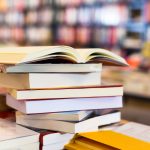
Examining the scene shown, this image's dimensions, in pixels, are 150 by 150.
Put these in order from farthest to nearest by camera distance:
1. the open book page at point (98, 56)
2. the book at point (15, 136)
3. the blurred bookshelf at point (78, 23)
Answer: the blurred bookshelf at point (78, 23) → the open book page at point (98, 56) → the book at point (15, 136)

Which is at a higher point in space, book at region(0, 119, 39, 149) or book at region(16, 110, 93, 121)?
book at region(16, 110, 93, 121)

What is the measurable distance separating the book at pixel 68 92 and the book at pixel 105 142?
0.10m

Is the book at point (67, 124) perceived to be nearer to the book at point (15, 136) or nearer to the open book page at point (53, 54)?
the book at point (15, 136)

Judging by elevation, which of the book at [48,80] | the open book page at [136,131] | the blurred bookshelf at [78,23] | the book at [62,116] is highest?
the blurred bookshelf at [78,23]

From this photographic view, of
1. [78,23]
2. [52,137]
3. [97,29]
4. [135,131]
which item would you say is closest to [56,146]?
[52,137]

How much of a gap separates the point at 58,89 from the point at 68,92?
0.09 feet

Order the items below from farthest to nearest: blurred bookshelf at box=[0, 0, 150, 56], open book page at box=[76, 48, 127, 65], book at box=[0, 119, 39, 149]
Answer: blurred bookshelf at box=[0, 0, 150, 56] → open book page at box=[76, 48, 127, 65] → book at box=[0, 119, 39, 149]

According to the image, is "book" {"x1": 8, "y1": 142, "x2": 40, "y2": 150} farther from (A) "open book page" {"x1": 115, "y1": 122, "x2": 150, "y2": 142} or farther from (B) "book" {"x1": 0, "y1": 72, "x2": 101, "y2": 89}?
(A) "open book page" {"x1": 115, "y1": 122, "x2": 150, "y2": 142}

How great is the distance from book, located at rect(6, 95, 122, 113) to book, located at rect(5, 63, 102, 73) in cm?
7

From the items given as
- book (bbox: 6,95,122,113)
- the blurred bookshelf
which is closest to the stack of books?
book (bbox: 6,95,122,113)

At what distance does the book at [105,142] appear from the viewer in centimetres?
66

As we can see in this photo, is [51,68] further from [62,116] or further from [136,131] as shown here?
[136,131]

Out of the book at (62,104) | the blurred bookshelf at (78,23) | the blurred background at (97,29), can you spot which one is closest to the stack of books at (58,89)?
the book at (62,104)

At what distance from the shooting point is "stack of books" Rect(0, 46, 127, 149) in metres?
0.71
